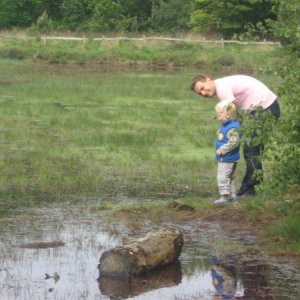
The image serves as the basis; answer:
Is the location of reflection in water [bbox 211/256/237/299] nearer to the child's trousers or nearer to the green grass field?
the child's trousers

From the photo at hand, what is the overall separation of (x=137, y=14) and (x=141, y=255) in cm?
6592

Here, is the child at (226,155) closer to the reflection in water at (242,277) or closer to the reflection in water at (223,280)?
the reflection in water at (242,277)

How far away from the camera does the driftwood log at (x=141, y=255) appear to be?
26.6 ft

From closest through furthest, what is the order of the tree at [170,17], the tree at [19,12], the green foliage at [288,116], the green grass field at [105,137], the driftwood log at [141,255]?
the driftwood log at [141,255], the green foliage at [288,116], the green grass field at [105,137], the tree at [170,17], the tree at [19,12]

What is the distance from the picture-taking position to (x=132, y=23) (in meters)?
65.4

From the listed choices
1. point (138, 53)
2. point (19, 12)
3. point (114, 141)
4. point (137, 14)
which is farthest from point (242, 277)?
point (137, 14)

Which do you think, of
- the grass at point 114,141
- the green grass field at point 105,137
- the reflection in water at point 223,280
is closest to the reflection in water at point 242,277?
the reflection in water at point 223,280

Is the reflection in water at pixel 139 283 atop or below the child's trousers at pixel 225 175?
below

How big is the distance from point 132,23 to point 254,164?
5517cm

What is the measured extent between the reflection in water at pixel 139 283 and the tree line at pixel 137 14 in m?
49.7

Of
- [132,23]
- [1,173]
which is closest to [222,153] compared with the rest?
[1,173]

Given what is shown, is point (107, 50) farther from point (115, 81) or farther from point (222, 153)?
point (222, 153)

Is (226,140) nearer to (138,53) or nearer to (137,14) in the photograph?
(138,53)

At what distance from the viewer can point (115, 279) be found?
8094mm
